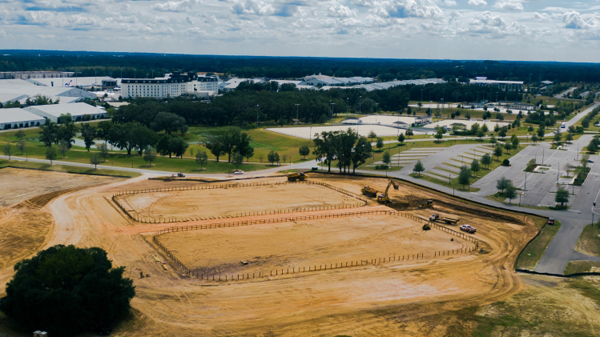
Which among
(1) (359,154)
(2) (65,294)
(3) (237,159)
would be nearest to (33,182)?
(3) (237,159)

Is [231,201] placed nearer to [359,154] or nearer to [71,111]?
[359,154]

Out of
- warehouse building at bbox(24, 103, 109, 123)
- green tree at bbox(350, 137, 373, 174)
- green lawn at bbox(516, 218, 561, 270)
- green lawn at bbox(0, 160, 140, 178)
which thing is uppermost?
green tree at bbox(350, 137, 373, 174)

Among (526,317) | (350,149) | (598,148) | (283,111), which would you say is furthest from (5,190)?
(598,148)

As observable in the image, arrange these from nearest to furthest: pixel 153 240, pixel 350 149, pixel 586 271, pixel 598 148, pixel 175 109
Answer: pixel 586 271, pixel 153 240, pixel 350 149, pixel 598 148, pixel 175 109

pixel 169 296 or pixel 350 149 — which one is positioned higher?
pixel 350 149

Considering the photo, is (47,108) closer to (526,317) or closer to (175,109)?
(175,109)

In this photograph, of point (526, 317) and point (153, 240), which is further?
point (153, 240)

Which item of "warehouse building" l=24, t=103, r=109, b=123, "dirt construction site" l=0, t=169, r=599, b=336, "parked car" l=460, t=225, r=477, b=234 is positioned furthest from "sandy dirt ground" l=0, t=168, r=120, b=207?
"warehouse building" l=24, t=103, r=109, b=123

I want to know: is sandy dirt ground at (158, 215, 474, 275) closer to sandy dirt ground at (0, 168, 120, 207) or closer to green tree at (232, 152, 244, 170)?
sandy dirt ground at (0, 168, 120, 207)
